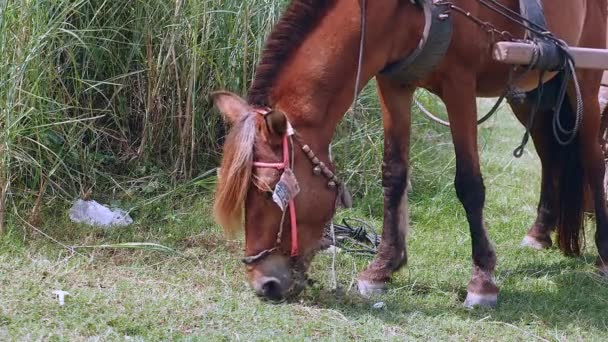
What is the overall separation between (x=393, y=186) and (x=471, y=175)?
45cm

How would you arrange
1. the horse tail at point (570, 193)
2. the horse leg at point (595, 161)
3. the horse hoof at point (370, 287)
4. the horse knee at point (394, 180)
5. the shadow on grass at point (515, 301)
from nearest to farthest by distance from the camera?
1. the shadow on grass at point (515, 301)
2. the horse hoof at point (370, 287)
3. the horse knee at point (394, 180)
4. the horse leg at point (595, 161)
5. the horse tail at point (570, 193)

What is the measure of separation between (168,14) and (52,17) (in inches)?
29.8

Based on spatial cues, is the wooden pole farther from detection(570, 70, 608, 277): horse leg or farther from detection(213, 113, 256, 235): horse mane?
detection(213, 113, 256, 235): horse mane

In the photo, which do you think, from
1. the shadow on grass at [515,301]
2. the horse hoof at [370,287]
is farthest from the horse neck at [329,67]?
the horse hoof at [370,287]

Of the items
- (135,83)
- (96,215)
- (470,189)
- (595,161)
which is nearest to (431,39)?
(470,189)

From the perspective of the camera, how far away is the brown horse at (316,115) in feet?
11.9

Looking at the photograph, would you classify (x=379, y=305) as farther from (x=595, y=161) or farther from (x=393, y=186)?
(x=595, y=161)

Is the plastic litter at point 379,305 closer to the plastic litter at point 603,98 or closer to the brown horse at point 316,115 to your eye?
the brown horse at point 316,115

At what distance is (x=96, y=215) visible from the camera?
5.00 m

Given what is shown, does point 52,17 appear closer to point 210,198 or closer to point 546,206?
point 210,198

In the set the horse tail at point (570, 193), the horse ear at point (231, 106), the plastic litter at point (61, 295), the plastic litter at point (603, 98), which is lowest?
the plastic litter at point (61, 295)

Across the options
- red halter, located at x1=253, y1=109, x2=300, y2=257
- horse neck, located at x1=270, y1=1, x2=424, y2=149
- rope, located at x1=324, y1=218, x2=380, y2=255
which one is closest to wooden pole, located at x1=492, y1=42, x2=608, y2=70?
horse neck, located at x1=270, y1=1, x2=424, y2=149

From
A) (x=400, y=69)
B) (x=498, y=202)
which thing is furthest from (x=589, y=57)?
(x=498, y=202)

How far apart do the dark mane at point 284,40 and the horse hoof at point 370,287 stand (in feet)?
3.48
